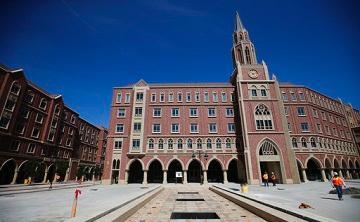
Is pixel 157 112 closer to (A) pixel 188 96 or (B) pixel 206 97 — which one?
(A) pixel 188 96

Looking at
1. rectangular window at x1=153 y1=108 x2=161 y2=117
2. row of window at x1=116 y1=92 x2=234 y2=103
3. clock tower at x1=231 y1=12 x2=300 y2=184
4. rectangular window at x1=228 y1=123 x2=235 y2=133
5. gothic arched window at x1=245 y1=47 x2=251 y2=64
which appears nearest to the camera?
clock tower at x1=231 y1=12 x2=300 y2=184

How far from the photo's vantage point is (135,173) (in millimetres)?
40375

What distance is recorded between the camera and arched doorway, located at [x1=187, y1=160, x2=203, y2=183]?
128ft

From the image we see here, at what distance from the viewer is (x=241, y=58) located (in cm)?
4591

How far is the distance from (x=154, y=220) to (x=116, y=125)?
111 ft

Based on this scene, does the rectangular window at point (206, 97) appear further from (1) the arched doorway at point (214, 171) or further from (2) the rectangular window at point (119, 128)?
(2) the rectangular window at point (119, 128)

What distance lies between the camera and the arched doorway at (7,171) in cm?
3394

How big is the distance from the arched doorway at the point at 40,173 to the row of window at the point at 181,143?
16.2 metres

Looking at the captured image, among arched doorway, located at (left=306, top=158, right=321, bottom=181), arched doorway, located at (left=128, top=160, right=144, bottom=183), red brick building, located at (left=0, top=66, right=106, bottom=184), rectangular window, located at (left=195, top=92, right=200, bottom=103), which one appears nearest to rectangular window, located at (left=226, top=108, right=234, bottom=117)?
rectangular window, located at (left=195, top=92, right=200, bottom=103)

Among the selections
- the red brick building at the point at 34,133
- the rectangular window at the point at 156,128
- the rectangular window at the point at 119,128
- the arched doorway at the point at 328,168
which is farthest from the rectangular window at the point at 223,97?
the red brick building at the point at 34,133

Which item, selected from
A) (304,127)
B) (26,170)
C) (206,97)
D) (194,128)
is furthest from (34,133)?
(304,127)

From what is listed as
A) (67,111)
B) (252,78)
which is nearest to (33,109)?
(67,111)

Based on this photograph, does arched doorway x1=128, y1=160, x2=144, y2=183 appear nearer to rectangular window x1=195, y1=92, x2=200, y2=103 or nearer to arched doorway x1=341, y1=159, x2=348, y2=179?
rectangular window x1=195, y1=92, x2=200, y2=103

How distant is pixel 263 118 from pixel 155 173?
24.3 m
